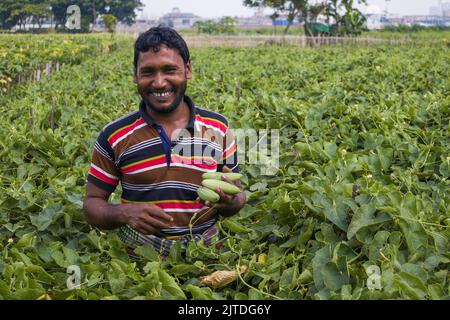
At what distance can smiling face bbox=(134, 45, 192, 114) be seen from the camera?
2379mm

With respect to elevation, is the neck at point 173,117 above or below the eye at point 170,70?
below

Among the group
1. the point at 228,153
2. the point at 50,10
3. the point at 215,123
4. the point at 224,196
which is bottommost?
the point at 224,196

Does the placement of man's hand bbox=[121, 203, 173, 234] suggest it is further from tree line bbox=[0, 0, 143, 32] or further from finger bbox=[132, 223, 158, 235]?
tree line bbox=[0, 0, 143, 32]

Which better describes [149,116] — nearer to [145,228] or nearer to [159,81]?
[159,81]

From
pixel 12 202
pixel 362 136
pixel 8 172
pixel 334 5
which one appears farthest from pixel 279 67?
pixel 334 5

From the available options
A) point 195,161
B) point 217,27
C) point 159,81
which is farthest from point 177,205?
point 217,27

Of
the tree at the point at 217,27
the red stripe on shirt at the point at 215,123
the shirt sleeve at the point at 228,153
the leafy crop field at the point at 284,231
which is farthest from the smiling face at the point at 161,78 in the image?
the tree at the point at 217,27

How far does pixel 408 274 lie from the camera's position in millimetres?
2062

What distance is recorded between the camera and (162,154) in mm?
2473

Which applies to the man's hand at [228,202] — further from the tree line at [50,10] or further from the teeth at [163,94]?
the tree line at [50,10]

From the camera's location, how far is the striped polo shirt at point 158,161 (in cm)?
247

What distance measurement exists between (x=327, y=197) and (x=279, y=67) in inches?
346

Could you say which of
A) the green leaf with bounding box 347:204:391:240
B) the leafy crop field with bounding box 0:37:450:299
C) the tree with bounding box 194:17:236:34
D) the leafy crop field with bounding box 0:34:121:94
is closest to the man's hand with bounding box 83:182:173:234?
the leafy crop field with bounding box 0:37:450:299

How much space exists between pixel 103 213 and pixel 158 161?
29 cm
